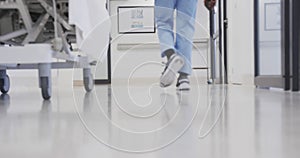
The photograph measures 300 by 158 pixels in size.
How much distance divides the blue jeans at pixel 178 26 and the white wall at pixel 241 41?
1650 mm

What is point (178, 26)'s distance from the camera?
Result: 219cm

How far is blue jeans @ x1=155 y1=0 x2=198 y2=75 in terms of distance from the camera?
221 centimetres

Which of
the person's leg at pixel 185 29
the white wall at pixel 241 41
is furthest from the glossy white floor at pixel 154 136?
the white wall at pixel 241 41

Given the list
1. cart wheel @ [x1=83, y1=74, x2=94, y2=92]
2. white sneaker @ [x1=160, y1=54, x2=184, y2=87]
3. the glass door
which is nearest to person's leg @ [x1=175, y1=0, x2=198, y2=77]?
white sneaker @ [x1=160, y1=54, x2=184, y2=87]

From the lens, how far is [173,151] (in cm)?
60

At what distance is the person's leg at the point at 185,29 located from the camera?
220 centimetres

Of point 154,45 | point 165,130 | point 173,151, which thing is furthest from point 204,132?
point 154,45

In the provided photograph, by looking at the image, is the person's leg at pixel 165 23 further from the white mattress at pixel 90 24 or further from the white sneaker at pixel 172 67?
the white mattress at pixel 90 24

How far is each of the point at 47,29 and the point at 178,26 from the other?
0.67m

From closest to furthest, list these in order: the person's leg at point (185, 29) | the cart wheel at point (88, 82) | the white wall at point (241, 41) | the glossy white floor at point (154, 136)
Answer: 1. the glossy white floor at point (154, 136)
2. the person's leg at point (185, 29)
3. the cart wheel at point (88, 82)
4. the white wall at point (241, 41)

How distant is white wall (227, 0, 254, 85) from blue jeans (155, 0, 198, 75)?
5.41 feet

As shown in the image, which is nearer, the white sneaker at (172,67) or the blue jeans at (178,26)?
the white sneaker at (172,67)

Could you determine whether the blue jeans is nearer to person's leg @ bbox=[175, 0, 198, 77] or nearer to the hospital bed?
person's leg @ bbox=[175, 0, 198, 77]

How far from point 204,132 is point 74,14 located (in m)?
0.78
